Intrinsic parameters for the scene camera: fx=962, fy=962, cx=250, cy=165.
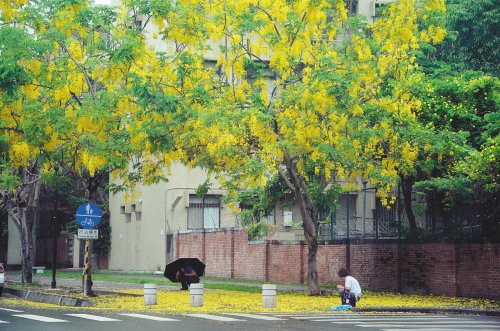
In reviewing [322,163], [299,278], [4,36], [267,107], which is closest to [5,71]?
[4,36]

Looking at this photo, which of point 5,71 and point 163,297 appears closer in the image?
point 5,71

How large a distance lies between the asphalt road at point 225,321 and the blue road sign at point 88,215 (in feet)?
13.1

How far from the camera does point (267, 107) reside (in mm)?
30391

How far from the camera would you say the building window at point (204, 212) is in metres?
53.0

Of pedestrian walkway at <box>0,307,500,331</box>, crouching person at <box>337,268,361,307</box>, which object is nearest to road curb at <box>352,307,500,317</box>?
crouching person at <box>337,268,361,307</box>

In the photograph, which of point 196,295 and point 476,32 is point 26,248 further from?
point 476,32

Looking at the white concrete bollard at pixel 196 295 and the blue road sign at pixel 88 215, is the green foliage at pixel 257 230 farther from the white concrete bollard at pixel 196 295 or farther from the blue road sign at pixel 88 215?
the white concrete bollard at pixel 196 295

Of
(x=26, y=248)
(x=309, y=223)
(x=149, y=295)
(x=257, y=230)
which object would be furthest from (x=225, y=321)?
(x=257, y=230)

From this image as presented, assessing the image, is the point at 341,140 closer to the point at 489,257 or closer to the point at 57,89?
the point at 489,257

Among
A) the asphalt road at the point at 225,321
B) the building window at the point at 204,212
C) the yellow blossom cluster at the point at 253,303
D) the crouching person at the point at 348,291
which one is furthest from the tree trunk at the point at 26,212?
the crouching person at the point at 348,291

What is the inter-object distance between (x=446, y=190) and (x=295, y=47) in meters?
7.99

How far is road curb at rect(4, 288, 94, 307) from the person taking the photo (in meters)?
27.3

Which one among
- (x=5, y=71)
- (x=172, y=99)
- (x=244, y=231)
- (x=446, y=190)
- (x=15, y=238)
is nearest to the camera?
(x=5, y=71)

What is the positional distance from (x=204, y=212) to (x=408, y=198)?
20128 mm
